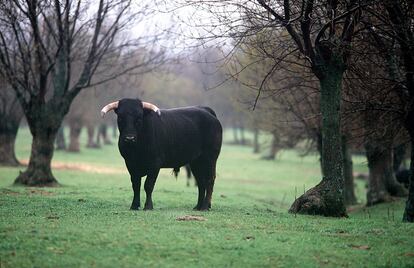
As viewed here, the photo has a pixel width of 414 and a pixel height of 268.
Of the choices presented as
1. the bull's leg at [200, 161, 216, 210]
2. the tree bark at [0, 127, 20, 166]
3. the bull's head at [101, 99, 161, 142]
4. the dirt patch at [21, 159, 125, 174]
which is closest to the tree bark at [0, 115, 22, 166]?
the tree bark at [0, 127, 20, 166]

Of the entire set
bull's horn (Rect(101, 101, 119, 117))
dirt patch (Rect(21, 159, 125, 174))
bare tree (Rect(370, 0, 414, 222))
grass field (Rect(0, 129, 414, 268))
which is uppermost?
bare tree (Rect(370, 0, 414, 222))

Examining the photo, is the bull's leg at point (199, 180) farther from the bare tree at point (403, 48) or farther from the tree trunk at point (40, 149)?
the tree trunk at point (40, 149)

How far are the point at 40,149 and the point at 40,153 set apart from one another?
16cm

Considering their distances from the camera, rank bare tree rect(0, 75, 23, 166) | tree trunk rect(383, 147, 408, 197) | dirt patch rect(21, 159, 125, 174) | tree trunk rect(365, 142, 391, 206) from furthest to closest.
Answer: dirt patch rect(21, 159, 125, 174) → bare tree rect(0, 75, 23, 166) → tree trunk rect(383, 147, 408, 197) → tree trunk rect(365, 142, 391, 206)

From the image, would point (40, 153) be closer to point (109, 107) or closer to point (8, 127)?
point (109, 107)

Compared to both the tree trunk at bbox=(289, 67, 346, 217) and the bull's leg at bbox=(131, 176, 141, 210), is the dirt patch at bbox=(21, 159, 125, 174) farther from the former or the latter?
the tree trunk at bbox=(289, 67, 346, 217)

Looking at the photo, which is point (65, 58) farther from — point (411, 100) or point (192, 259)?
point (192, 259)

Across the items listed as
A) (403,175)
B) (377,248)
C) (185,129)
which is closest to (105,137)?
(403,175)

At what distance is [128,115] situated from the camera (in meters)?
14.2

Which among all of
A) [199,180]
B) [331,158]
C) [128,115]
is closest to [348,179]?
[199,180]

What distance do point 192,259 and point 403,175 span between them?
82.6ft

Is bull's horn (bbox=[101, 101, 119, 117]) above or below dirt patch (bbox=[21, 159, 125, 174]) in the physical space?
above

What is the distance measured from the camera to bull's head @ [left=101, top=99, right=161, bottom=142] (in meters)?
14.0

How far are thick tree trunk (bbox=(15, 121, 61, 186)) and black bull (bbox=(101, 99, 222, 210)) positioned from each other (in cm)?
887
